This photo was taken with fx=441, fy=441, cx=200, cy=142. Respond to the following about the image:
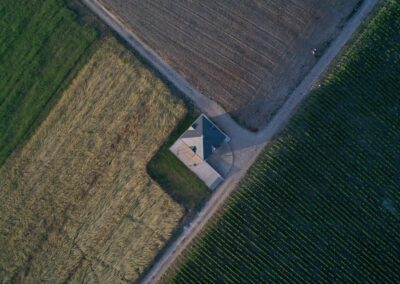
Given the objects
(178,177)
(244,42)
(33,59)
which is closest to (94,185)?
(178,177)

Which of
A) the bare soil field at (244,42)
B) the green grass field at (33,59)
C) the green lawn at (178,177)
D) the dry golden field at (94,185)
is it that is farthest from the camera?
the green grass field at (33,59)

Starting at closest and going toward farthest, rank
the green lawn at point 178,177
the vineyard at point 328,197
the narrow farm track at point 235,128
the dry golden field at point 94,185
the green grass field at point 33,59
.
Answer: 1. the vineyard at point 328,197
2. the narrow farm track at point 235,128
3. the green lawn at point 178,177
4. the dry golden field at point 94,185
5. the green grass field at point 33,59

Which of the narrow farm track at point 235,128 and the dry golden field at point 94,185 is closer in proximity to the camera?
the narrow farm track at point 235,128

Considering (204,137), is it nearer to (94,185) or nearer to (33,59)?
(94,185)

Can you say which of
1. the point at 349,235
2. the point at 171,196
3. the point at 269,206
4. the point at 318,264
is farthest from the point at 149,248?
the point at 349,235

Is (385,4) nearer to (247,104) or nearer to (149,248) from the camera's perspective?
(247,104)

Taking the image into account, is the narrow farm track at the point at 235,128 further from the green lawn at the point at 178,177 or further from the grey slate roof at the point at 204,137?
the grey slate roof at the point at 204,137

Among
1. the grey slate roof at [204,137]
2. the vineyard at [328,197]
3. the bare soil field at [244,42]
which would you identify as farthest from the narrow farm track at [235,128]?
the grey slate roof at [204,137]
